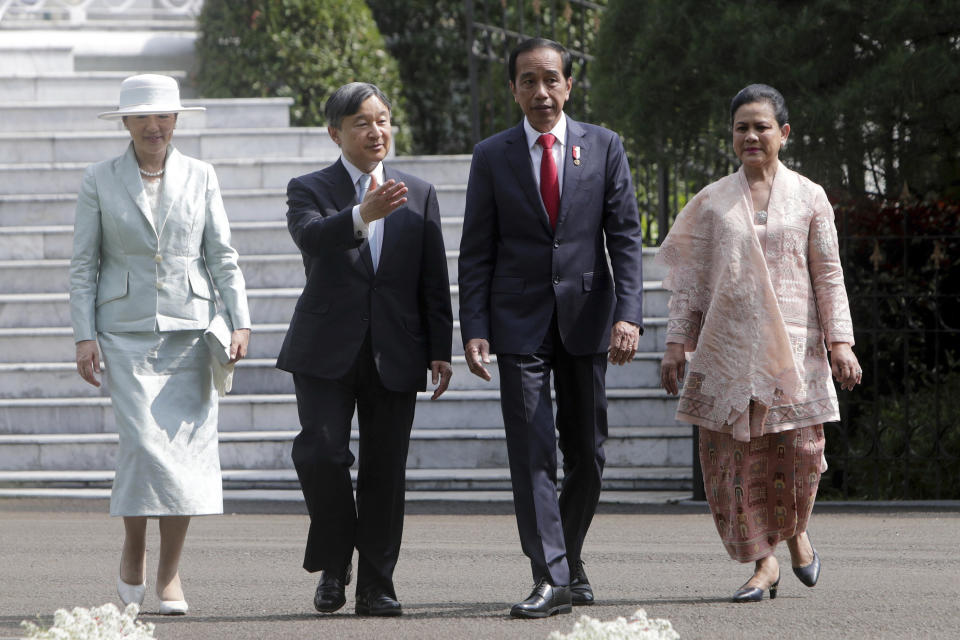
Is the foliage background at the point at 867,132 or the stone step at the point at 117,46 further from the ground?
the stone step at the point at 117,46

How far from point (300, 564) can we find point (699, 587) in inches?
71.7

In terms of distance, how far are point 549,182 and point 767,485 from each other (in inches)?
55.2

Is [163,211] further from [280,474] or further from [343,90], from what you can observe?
[280,474]

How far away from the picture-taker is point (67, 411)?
952 centimetres

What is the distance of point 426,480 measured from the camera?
356 inches

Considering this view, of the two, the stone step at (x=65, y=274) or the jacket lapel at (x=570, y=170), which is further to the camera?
the stone step at (x=65, y=274)

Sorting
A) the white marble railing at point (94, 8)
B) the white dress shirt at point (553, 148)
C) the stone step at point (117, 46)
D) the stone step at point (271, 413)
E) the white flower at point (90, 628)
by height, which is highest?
the white marble railing at point (94, 8)

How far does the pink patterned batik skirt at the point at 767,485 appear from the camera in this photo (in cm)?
572

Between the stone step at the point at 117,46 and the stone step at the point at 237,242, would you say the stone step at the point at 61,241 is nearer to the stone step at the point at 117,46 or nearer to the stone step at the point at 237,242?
the stone step at the point at 237,242

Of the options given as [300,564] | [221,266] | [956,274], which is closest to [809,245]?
[221,266]

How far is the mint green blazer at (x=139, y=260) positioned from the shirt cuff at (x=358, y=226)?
662mm

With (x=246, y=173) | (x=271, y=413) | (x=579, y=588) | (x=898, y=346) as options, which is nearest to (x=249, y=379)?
(x=271, y=413)

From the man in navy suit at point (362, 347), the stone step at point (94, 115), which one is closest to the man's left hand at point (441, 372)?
the man in navy suit at point (362, 347)

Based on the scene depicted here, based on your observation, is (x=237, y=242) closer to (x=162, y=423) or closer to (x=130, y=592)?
(x=162, y=423)
